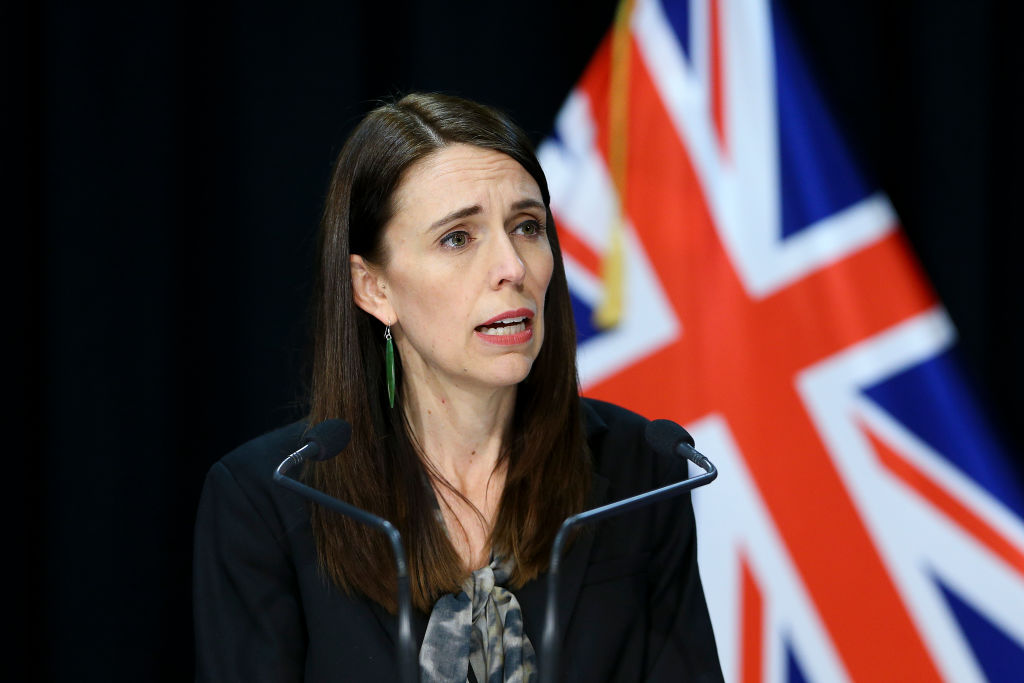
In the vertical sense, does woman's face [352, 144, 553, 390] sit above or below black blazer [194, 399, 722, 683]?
above

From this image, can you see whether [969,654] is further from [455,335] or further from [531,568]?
[455,335]

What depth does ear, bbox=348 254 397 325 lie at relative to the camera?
1464 mm

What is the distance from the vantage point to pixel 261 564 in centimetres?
138

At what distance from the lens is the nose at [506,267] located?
52.0 inches

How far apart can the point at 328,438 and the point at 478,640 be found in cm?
40

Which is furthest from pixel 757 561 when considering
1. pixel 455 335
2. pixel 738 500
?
pixel 455 335

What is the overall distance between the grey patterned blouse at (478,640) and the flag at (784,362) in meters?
0.81

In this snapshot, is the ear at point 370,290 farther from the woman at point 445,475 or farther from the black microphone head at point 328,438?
the black microphone head at point 328,438

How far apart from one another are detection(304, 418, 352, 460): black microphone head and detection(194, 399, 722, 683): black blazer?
34 centimetres

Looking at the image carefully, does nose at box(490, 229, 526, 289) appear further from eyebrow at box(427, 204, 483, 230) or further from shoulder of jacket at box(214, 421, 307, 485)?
shoulder of jacket at box(214, 421, 307, 485)

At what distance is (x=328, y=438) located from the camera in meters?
1.08

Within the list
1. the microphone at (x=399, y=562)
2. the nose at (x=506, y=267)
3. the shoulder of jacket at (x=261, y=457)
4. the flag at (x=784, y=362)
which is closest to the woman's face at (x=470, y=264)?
the nose at (x=506, y=267)

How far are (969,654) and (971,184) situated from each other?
897 millimetres

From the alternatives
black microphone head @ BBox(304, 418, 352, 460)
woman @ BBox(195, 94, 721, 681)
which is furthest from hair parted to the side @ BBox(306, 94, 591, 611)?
black microphone head @ BBox(304, 418, 352, 460)
